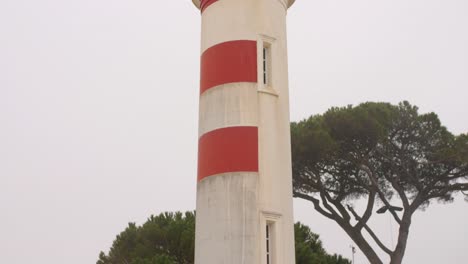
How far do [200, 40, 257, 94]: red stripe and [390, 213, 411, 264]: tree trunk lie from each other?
1592 centimetres

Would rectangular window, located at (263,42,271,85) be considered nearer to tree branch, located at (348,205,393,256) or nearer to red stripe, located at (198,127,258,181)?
red stripe, located at (198,127,258,181)

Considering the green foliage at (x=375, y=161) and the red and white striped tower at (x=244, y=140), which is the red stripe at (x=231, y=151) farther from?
the green foliage at (x=375, y=161)

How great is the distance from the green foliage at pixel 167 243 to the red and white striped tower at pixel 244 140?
10061 mm

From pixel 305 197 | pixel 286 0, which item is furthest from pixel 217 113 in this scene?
pixel 305 197

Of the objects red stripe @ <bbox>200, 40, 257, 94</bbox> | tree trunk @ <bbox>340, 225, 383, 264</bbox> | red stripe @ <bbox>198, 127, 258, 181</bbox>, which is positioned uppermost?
red stripe @ <bbox>200, 40, 257, 94</bbox>

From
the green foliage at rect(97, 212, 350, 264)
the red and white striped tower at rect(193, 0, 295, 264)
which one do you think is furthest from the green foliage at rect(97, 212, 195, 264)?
the red and white striped tower at rect(193, 0, 295, 264)

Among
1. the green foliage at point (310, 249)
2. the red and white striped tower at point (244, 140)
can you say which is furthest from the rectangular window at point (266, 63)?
the green foliage at point (310, 249)

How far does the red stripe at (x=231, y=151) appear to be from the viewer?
10.1 m

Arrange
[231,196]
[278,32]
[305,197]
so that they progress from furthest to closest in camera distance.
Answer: [305,197]
[278,32]
[231,196]

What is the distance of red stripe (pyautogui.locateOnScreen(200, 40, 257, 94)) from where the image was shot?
10.7 metres

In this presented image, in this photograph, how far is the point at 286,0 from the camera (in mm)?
12078

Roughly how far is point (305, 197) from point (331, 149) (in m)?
3.06

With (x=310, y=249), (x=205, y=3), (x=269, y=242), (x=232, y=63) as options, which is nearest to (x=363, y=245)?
(x=310, y=249)

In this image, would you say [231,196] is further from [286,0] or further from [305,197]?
[305,197]
